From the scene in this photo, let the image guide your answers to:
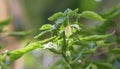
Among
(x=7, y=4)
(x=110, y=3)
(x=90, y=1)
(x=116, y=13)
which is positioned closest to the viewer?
(x=116, y=13)

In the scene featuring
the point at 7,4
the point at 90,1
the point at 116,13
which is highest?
the point at 7,4

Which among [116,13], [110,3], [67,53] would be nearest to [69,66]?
[67,53]

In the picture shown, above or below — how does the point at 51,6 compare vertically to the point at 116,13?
above

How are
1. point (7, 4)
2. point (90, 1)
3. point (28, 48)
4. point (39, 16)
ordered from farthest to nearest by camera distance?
point (39, 16), point (7, 4), point (90, 1), point (28, 48)

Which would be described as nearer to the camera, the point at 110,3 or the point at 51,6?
the point at 110,3

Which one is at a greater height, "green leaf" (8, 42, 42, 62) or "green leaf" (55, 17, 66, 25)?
A: "green leaf" (55, 17, 66, 25)

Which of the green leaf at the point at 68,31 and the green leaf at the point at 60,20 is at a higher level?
the green leaf at the point at 60,20

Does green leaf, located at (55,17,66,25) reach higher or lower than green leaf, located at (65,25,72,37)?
higher

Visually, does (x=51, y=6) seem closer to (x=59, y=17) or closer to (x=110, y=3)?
(x=110, y=3)

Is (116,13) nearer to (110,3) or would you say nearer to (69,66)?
(69,66)

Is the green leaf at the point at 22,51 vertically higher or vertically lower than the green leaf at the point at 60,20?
lower
